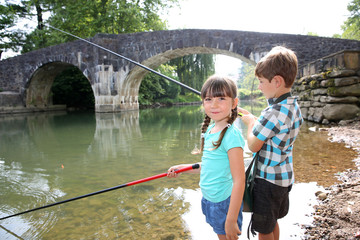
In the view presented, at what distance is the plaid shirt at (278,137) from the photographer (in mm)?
1095

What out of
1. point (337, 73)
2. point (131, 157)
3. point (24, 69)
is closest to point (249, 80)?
point (24, 69)

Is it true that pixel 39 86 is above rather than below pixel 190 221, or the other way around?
above

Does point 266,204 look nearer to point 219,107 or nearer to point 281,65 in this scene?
point 219,107

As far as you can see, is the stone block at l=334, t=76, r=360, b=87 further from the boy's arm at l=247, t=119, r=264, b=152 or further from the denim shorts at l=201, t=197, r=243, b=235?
the denim shorts at l=201, t=197, r=243, b=235

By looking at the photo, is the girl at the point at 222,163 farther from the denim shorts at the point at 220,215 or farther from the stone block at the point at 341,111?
the stone block at the point at 341,111

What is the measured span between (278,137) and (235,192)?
32 centimetres

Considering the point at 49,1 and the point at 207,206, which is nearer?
the point at 207,206

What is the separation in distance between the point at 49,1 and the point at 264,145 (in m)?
21.4

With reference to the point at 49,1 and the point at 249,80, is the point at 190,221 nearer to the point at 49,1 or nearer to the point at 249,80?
the point at 49,1

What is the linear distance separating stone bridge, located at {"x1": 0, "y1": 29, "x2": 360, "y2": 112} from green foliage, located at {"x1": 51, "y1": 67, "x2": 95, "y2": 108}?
1123mm

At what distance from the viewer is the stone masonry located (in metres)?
5.50

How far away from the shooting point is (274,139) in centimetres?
112

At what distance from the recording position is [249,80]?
4797 centimetres

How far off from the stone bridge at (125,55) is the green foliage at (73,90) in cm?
112
